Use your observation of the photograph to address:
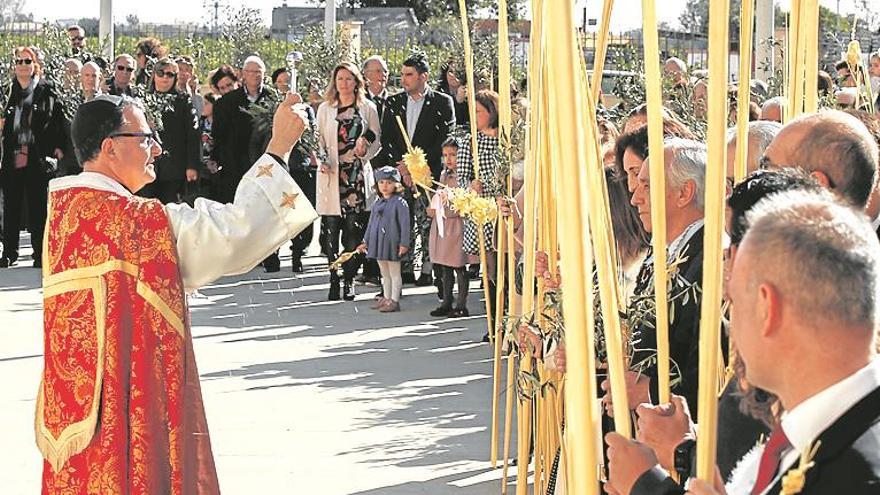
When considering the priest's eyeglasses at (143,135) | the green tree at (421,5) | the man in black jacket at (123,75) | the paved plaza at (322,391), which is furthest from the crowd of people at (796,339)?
the green tree at (421,5)

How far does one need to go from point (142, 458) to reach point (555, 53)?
2.49 m

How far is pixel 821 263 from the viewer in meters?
1.91

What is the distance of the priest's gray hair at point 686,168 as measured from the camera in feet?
13.0

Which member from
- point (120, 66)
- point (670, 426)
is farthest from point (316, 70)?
point (670, 426)

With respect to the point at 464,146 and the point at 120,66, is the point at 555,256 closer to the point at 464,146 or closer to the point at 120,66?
the point at 464,146

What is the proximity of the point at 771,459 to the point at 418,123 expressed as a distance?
9.63 metres

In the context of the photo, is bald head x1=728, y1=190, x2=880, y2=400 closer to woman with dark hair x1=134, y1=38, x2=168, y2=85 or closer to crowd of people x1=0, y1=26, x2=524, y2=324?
crowd of people x1=0, y1=26, x2=524, y2=324

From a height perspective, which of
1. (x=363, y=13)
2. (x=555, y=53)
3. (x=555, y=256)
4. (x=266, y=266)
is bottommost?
(x=266, y=266)

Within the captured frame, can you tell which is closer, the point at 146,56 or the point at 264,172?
the point at 264,172

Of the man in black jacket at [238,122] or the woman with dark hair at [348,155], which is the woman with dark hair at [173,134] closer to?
the man in black jacket at [238,122]

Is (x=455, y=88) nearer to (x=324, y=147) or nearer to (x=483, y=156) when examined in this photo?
(x=324, y=147)

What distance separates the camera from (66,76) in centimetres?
1405

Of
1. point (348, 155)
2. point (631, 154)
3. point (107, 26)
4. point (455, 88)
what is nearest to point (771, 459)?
point (631, 154)

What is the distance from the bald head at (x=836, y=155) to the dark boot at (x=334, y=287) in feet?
28.2
